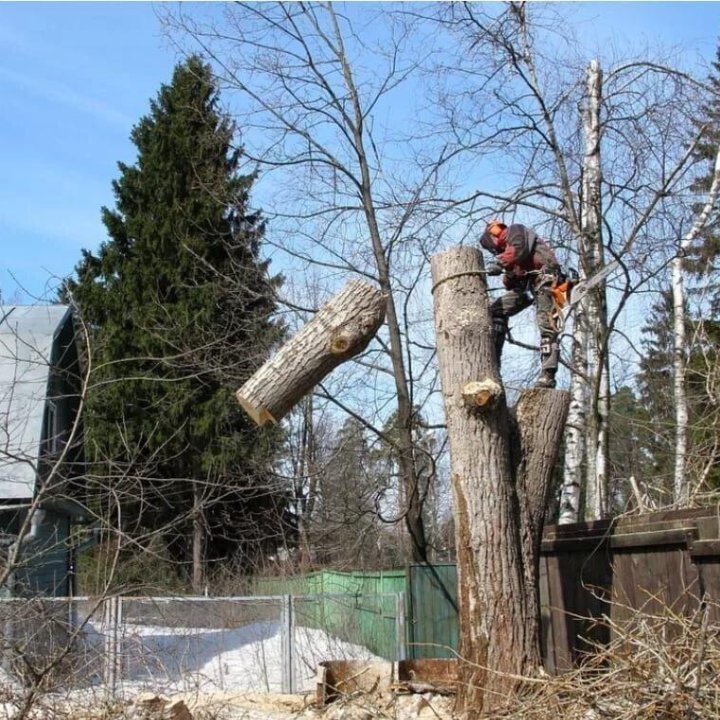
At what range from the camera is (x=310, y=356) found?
647cm

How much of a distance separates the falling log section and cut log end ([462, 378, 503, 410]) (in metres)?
0.76

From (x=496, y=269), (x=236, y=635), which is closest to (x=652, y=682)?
(x=496, y=269)

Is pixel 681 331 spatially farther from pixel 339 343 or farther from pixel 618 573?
pixel 339 343

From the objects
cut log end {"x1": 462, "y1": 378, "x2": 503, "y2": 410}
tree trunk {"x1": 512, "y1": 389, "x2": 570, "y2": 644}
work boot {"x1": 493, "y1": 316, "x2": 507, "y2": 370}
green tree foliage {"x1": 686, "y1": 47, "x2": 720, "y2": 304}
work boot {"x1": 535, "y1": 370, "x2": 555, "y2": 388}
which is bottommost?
tree trunk {"x1": 512, "y1": 389, "x2": 570, "y2": 644}

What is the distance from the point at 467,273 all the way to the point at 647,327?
45.0 feet

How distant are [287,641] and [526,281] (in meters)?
6.71

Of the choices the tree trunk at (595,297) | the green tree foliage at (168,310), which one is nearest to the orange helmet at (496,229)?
the tree trunk at (595,297)

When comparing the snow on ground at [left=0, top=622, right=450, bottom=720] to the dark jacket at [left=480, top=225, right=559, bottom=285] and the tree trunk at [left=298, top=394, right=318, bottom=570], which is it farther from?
the dark jacket at [left=480, top=225, right=559, bottom=285]

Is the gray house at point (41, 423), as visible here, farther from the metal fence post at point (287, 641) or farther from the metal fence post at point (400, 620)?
the metal fence post at point (400, 620)

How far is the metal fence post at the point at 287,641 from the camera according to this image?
41.4 ft

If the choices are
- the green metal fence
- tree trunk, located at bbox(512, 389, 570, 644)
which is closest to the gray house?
the green metal fence

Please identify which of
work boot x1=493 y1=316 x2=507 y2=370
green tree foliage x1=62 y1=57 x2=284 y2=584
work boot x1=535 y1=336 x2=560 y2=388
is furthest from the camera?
green tree foliage x1=62 y1=57 x2=284 y2=584

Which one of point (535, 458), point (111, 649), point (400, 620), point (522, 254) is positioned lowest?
point (400, 620)

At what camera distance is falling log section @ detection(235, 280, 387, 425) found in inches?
252
